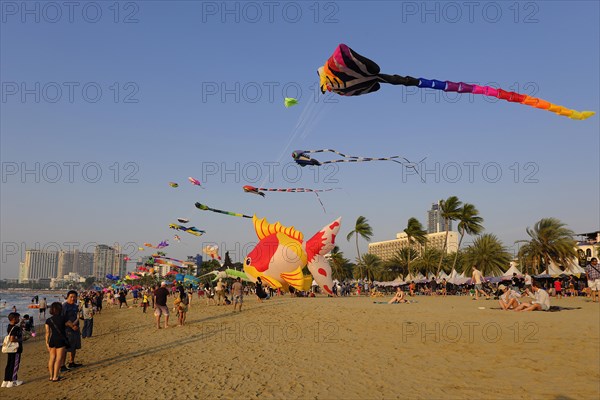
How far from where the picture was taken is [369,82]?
15.2ft

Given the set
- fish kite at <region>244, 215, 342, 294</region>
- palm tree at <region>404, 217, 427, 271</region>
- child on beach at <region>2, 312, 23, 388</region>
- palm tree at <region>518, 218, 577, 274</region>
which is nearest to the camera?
child on beach at <region>2, 312, 23, 388</region>

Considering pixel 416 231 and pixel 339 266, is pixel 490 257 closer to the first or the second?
pixel 416 231

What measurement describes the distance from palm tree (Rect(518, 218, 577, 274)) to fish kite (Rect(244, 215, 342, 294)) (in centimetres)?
2331

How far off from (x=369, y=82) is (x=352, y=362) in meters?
5.43

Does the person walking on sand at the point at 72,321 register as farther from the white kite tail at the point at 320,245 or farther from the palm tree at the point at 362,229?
the palm tree at the point at 362,229

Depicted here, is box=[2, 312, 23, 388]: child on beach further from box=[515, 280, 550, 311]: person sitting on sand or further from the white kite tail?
the white kite tail

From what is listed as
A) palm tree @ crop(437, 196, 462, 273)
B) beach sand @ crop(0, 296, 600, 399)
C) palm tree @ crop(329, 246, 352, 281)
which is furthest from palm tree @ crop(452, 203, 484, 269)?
beach sand @ crop(0, 296, 600, 399)

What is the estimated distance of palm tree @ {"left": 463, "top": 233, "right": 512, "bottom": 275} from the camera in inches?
2056

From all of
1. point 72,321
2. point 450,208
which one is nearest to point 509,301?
point 72,321

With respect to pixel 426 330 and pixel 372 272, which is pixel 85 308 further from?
pixel 372 272

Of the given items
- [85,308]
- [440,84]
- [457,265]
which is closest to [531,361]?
[440,84]

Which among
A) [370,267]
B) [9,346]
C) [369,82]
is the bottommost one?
[370,267]

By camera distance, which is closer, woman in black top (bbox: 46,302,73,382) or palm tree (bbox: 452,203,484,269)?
woman in black top (bbox: 46,302,73,382)

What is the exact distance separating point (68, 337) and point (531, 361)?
28.3 feet
